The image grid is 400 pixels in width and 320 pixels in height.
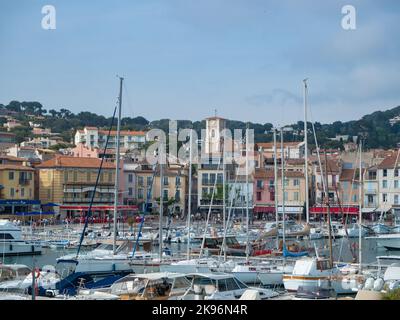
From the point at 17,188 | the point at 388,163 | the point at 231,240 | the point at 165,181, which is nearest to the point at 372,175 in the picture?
the point at 388,163

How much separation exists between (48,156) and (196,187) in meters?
11.1

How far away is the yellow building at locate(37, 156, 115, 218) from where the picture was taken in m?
43.7

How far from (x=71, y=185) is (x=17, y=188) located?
11.5ft

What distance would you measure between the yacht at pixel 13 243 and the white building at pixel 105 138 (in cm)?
3411

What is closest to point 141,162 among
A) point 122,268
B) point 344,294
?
point 122,268

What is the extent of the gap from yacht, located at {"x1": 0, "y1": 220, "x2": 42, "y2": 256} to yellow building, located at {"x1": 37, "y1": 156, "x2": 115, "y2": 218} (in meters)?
15.2

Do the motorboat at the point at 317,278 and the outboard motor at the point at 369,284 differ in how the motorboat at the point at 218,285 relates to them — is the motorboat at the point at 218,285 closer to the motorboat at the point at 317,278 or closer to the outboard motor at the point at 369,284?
the motorboat at the point at 317,278

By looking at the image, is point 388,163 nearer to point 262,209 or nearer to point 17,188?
point 262,209

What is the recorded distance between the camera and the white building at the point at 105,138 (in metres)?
63.2

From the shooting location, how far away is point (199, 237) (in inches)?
1246

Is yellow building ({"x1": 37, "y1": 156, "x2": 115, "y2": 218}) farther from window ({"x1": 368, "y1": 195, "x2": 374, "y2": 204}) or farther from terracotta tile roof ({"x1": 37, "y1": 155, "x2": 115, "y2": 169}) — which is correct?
window ({"x1": 368, "y1": 195, "x2": 374, "y2": 204})

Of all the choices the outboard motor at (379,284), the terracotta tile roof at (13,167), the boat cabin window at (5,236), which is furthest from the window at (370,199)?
the outboard motor at (379,284)

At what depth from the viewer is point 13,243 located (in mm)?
27609
